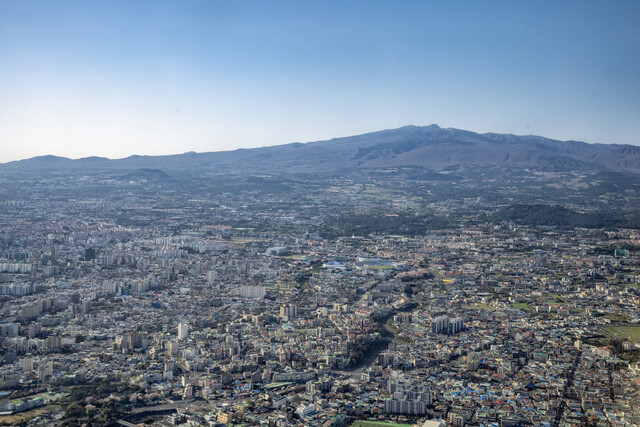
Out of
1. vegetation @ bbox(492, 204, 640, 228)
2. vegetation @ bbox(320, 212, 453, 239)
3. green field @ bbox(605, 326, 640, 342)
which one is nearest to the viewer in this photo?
green field @ bbox(605, 326, 640, 342)

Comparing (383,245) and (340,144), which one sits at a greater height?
(340,144)

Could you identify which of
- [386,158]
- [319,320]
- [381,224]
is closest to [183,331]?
[319,320]

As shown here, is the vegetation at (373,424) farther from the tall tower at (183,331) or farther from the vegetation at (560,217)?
Answer: the vegetation at (560,217)

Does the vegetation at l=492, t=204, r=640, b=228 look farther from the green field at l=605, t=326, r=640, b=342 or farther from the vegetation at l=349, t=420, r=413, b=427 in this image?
the vegetation at l=349, t=420, r=413, b=427

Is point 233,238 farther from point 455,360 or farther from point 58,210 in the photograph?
point 455,360

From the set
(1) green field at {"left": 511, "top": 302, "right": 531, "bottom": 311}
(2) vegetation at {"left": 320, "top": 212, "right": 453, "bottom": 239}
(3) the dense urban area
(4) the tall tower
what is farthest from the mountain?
(4) the tall tower

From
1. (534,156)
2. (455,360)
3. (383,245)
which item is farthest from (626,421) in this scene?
(534,156)
